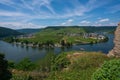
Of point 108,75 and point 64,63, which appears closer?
point 108,75

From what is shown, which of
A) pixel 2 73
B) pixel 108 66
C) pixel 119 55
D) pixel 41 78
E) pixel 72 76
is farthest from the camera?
pixel 119 55

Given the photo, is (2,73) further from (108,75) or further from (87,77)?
(108,75)

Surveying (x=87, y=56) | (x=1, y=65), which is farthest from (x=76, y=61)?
(x=1, y=65)

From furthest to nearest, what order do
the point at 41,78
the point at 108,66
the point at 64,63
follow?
the point at 64,63
the point at 41,78
the point at 108,66

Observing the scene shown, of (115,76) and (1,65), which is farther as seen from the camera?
(1,65)

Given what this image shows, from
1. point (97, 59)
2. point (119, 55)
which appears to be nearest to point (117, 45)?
point (119, 55)

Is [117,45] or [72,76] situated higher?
[117,45]

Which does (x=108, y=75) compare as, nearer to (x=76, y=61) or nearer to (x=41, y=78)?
(x=41, y=78)

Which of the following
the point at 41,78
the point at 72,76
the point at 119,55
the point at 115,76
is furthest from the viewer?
the point at 119,55

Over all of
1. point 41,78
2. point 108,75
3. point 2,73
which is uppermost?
point 108,75
